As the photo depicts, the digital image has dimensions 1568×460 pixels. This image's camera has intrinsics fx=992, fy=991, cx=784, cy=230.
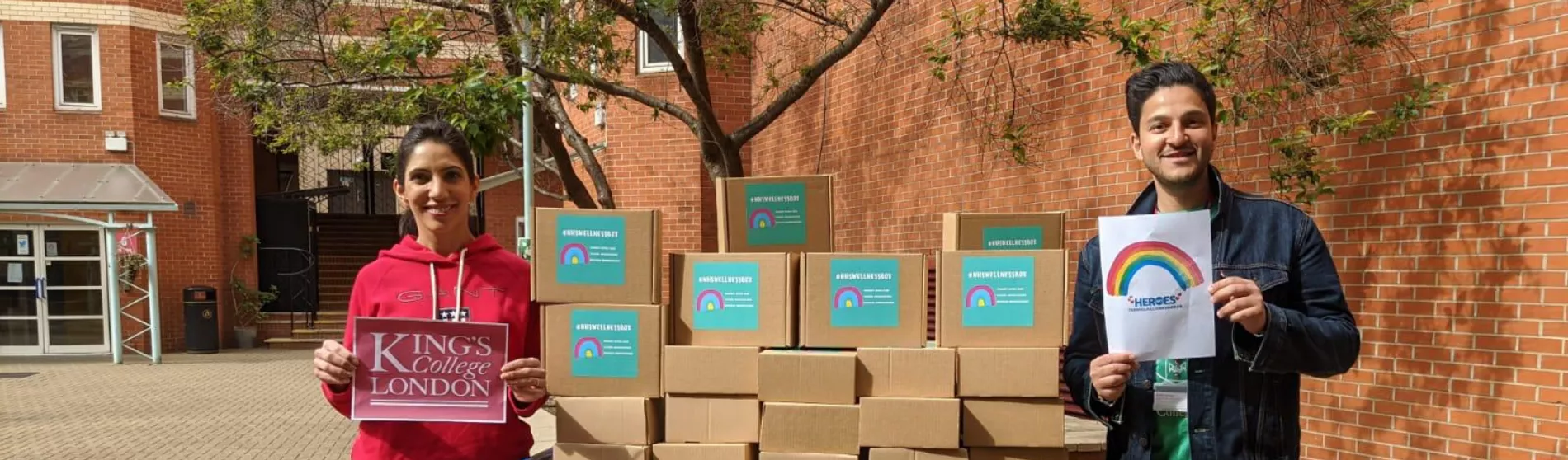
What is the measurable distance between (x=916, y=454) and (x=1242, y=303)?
1356 mm

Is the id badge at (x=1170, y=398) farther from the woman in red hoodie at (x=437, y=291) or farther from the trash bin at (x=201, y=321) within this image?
the trash bin at (x=201, y=321)

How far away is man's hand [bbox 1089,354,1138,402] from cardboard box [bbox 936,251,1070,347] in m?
0.92

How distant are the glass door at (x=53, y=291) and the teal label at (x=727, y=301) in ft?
52.2

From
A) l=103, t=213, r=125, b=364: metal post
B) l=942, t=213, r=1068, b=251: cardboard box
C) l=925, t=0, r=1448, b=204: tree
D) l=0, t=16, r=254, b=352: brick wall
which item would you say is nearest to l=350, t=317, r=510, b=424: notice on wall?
l=942, t=213, r=1068, b=251: cardboard box

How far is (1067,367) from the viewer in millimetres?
2236

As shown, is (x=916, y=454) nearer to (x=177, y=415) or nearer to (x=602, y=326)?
(x=602, y=326)

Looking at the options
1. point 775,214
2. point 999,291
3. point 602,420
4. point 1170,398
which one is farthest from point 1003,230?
point 1170,398

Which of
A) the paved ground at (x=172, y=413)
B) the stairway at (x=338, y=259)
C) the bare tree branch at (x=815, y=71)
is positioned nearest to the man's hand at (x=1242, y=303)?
the bare tree branch at (x=815, y=71)

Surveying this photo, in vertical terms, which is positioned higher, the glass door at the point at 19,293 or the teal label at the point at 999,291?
the teal label at the point at 999,291

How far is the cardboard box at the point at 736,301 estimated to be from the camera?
121 inches

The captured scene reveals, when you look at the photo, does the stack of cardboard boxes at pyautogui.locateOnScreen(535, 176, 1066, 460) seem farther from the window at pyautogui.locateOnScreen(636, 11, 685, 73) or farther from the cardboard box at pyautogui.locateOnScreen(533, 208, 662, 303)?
the window at pyautogui.locateOnScreen(636, 11, 685, 73)

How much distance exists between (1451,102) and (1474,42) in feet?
0.83

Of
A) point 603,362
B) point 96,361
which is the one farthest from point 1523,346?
point 96,361

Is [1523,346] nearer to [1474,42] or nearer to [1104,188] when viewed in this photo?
[1474,42]
